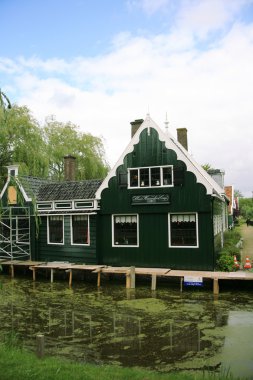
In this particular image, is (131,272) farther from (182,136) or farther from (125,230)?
(182,136)

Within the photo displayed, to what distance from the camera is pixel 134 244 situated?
19391mm

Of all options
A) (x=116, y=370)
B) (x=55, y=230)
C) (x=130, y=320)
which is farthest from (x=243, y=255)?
(x=116, y=370)

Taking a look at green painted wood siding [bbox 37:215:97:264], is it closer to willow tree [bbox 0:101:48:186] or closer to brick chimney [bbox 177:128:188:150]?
willow tree [bbox 0:101:48:186]

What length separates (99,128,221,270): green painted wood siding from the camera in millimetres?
17875

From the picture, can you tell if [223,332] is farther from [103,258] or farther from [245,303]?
[103,258]

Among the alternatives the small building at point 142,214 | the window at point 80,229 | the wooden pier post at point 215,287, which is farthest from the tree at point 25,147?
the wooden pier post at point 215,287

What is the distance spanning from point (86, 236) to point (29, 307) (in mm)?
6858

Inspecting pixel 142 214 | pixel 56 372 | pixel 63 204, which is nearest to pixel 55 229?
pixel 63 204

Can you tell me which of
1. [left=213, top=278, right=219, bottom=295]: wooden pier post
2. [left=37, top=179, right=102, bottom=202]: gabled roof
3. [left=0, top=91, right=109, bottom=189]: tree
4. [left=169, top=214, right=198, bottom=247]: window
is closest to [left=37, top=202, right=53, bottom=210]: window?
[left=37, top=179, right=102, bottom=202]: gabled roof

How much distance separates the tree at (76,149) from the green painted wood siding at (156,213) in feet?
48.3

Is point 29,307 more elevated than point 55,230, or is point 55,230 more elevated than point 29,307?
point 55,230

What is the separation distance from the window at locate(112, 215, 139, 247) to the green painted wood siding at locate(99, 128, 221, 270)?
0.91 ft

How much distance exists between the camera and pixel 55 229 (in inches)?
845

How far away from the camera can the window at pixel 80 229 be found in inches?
806
